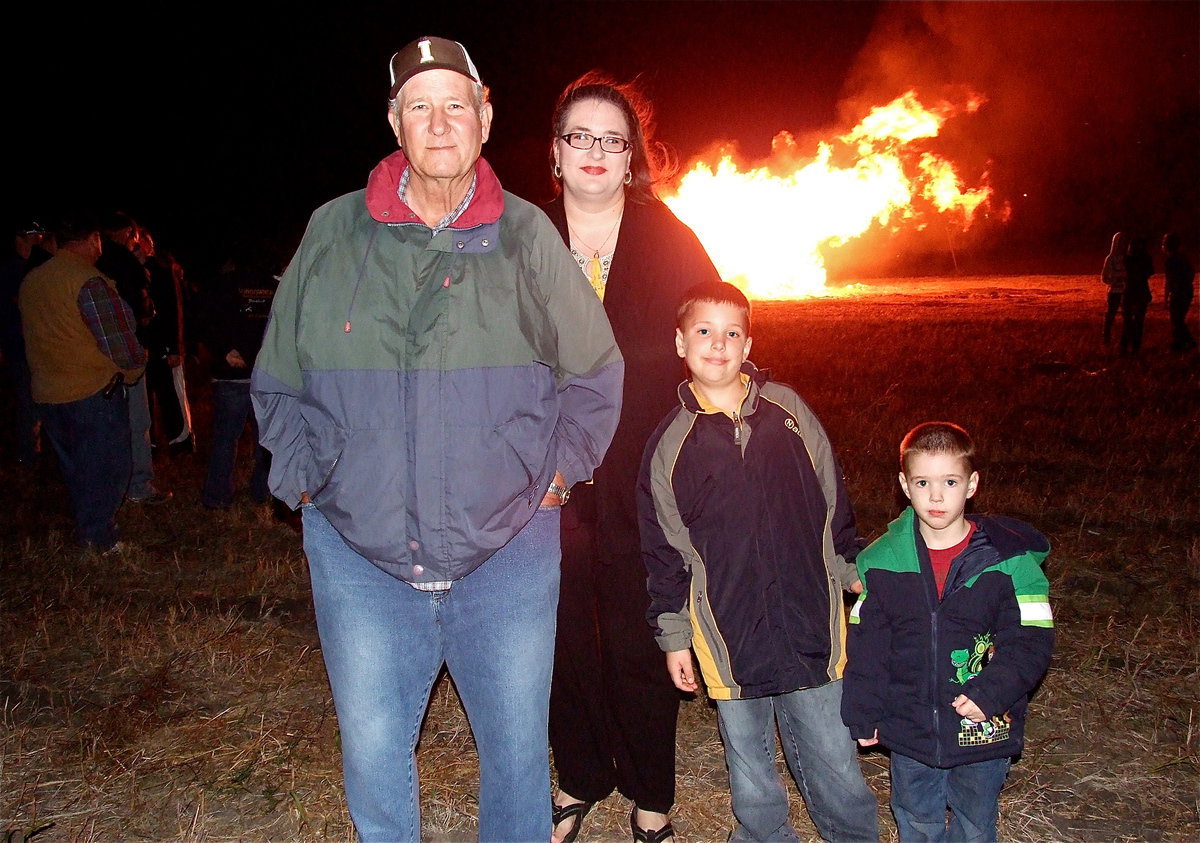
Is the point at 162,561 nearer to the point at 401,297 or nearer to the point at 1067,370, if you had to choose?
the point at 401,297

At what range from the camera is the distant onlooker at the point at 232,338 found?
6.96 meters

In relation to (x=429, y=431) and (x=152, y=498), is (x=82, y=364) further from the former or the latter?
(x=429, y=431)

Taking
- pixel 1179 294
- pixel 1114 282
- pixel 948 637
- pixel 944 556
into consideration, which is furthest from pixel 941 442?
pixel 1114 282

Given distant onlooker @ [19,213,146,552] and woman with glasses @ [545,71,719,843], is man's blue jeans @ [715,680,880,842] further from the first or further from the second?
distant onlooker @ [19,213,146,552]

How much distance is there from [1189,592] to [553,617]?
4564 millimetres

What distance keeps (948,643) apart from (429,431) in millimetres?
1753

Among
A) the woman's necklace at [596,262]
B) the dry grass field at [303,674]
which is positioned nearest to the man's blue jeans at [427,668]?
the woman's necklace at [596,262]

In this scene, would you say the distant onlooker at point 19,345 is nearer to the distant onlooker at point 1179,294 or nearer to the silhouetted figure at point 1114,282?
the silhouetted figure at point 1114,282

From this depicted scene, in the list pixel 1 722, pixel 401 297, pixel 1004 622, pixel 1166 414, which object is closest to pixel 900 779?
pixel 1004 622

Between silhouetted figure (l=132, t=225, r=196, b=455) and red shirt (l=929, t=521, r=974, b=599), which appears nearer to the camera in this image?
red shirt (l=929, t=521, r=974, b=599)

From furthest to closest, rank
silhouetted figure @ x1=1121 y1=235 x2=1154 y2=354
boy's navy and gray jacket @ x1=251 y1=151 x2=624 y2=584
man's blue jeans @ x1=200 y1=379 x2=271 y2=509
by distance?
silhouetted figure @ x1=1121 y1=235 x2=1154 y2=354 < man's blue jeans @ x1=200 y1=379 x2=271 y2=509 < boy's navy and gray jacket @ x1=251 y1=151 x2=624 y2=584

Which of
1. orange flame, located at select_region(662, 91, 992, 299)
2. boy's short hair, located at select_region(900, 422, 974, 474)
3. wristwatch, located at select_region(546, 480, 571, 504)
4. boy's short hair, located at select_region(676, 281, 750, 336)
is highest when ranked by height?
orange flame, located at select_region(662, 91, 992, 299)

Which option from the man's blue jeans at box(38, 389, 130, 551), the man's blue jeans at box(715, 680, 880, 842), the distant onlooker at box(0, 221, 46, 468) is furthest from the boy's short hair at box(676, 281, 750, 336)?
the distant onlooker at box(0, 221, 46, 468)

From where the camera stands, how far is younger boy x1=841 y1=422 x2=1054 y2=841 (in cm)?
278
